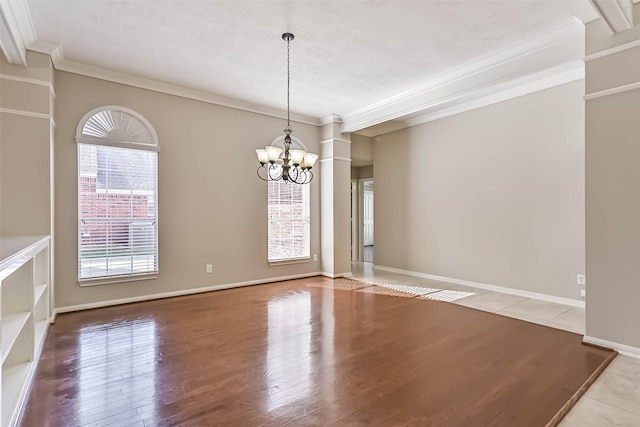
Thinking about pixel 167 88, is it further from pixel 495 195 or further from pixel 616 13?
pixel 495 195

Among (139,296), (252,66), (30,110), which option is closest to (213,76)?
(252,66)

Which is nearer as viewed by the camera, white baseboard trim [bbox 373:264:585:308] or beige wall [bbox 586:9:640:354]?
beige wall [bbox 586:9:640:354]

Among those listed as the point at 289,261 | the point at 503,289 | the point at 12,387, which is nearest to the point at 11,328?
the point at 12,387

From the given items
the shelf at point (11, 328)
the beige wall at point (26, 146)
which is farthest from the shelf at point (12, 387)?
the beige wall at point (26, 146)

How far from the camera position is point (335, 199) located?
6.17m

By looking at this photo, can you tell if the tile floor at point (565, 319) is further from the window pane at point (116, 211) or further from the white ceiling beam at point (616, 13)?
the window pane at point (116, 211)

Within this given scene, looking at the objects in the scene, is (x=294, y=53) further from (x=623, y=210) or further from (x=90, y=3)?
(x=623, y=210)

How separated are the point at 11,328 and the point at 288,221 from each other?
4.09 meters

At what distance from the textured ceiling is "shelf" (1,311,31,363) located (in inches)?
101

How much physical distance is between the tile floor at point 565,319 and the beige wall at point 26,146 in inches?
180

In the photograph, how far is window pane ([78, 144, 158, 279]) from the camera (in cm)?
410

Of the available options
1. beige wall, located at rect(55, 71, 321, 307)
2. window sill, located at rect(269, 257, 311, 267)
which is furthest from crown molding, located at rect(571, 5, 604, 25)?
window sill, located at rect(269, 257, 311, 267)

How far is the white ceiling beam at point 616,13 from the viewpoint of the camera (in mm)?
2510

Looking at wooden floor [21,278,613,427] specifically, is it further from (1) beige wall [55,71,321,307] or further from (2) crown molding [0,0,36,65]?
(2) crown molding [0,0,36,65]
